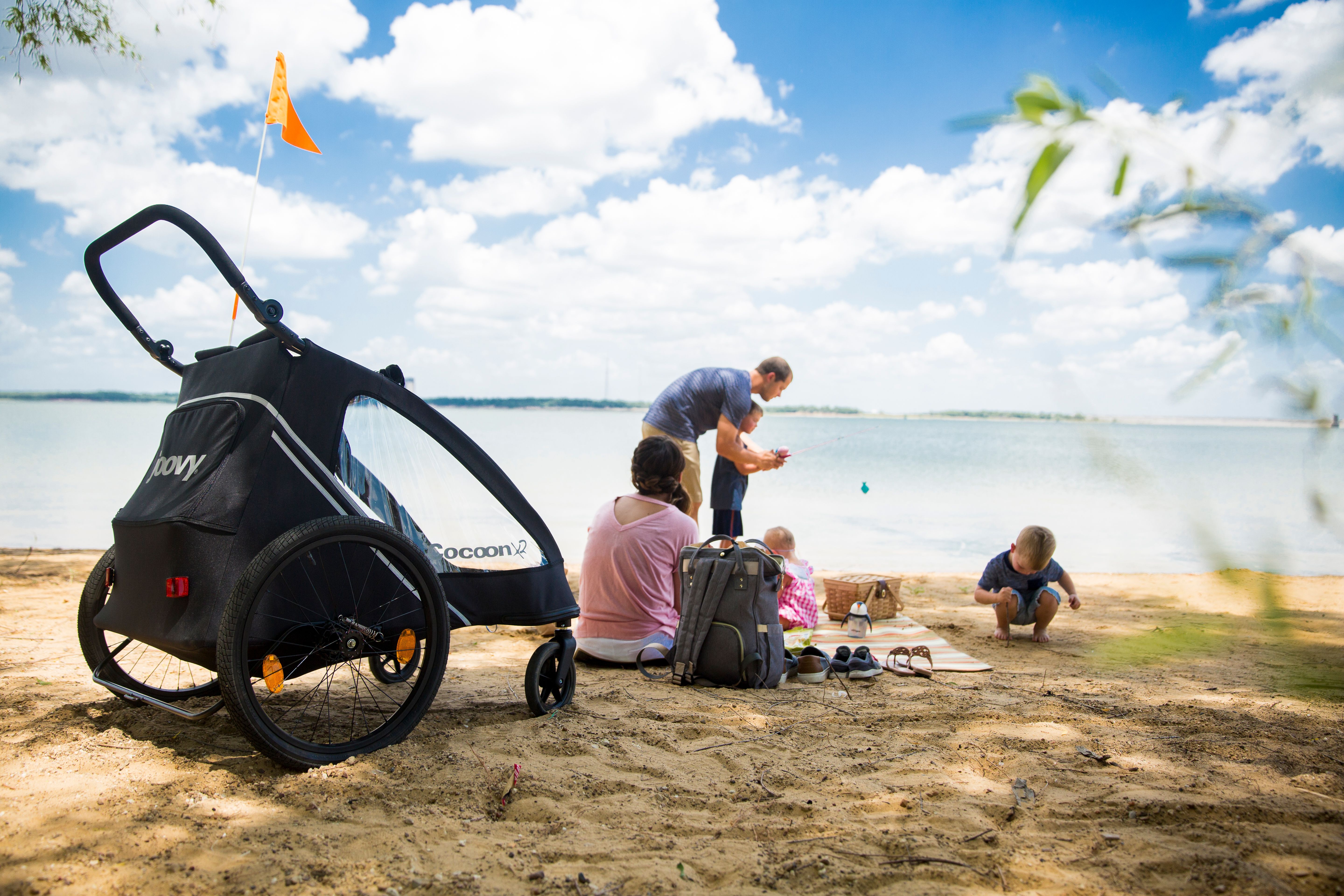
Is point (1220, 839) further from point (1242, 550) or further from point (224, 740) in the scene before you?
point (224, 740)

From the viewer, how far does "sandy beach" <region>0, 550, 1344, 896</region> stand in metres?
1.83

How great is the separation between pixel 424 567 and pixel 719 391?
139 inches

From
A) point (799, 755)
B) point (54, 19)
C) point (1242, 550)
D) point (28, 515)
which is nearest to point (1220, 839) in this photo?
point (799, 755)

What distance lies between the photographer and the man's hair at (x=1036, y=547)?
15.4 feet

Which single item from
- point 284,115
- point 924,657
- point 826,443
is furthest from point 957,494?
point 284,115

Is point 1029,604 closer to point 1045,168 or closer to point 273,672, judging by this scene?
point 273,672

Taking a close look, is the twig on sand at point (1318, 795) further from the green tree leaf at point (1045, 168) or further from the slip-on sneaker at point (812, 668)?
the green tree leaf at point (1045, 168)

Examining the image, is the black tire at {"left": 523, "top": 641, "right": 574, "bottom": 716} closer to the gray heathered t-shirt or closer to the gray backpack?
the gray backpack

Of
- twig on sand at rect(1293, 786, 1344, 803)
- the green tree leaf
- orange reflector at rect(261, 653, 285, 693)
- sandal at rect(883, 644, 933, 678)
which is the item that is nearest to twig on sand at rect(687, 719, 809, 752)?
sandal at rect(883, 644, 933, 678)

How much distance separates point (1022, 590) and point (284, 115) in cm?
527

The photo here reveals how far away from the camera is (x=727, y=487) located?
6074 mm

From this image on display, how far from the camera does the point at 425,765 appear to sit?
246cm

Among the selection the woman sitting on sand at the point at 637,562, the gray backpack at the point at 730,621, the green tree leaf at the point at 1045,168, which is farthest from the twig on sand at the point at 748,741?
the green tree leaf at the point at 1045,168

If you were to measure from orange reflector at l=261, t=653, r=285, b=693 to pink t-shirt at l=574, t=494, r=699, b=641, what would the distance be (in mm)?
1551
